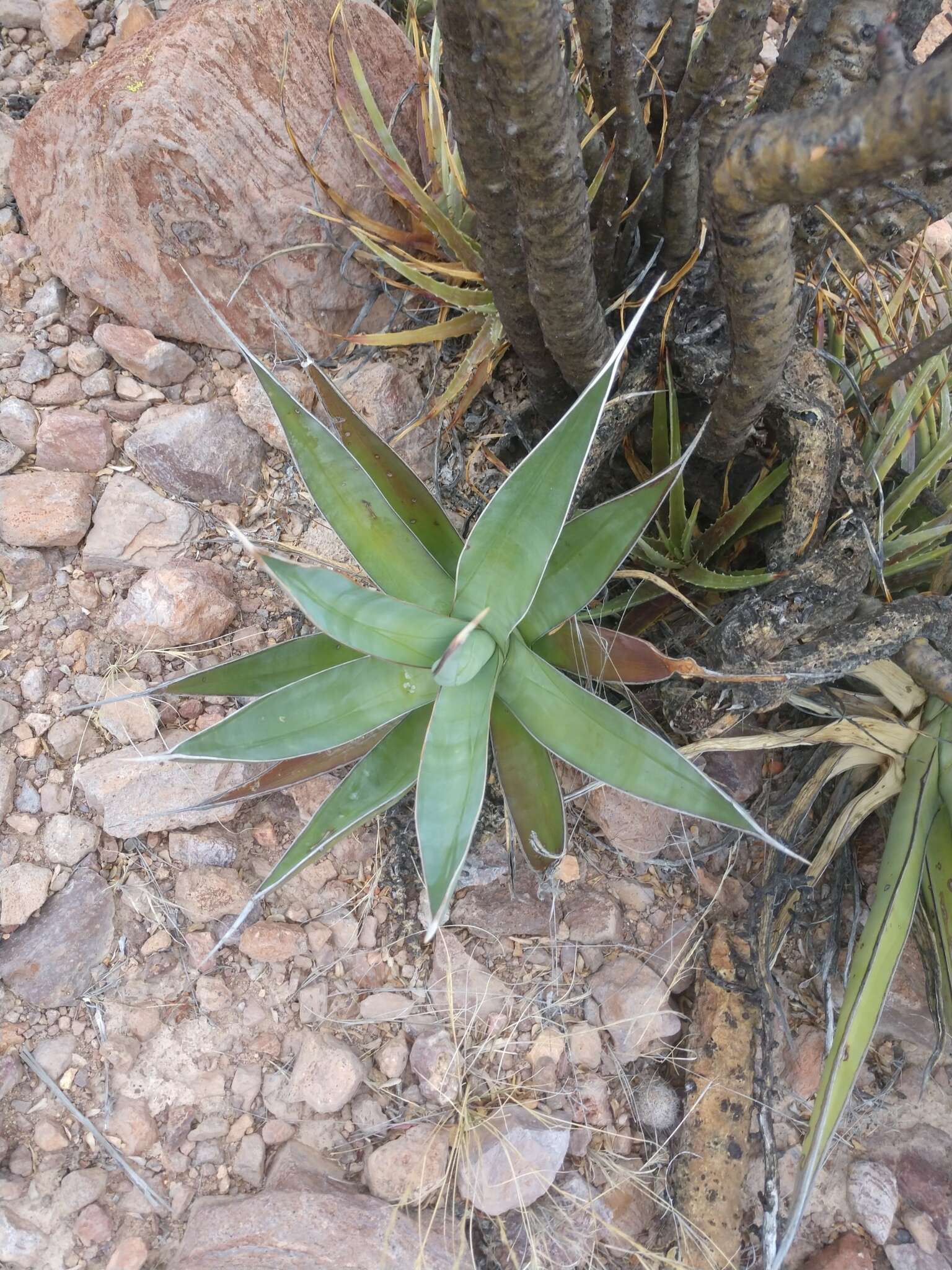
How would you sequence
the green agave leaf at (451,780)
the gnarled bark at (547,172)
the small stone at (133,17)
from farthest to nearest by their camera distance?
the small stone at (133,17)
the green agave leaf at (451,780)
the gnarled bark at (547,172)

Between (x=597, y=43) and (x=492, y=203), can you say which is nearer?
(x=492, y=203)

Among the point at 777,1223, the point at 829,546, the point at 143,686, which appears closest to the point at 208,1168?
the point at 143,686

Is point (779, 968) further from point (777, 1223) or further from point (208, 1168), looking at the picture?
point (208, 1168)

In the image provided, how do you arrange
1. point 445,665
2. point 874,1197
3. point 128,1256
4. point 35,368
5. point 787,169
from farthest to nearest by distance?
point 35,368 < point 874,1197 < point 128,1256 < point 445,665 < point 787,169

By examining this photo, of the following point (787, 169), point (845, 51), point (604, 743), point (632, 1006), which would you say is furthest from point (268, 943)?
point (845, 51)

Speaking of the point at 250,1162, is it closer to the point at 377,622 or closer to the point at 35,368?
the point at 377,622

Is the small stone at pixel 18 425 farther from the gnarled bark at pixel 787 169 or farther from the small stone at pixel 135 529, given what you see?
the gnarled bark at pixel 787 169

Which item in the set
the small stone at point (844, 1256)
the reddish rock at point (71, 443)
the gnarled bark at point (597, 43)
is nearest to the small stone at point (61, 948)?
the reddish rock at point (71, 443)

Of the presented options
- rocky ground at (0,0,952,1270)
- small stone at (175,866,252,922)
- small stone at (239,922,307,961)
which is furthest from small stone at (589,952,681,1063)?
small stone at (175,866,252,922)
